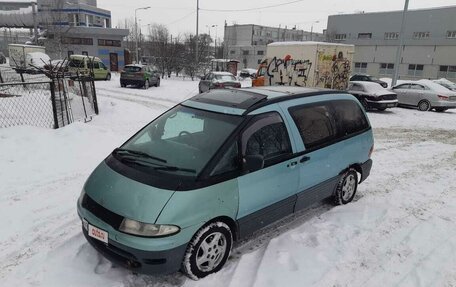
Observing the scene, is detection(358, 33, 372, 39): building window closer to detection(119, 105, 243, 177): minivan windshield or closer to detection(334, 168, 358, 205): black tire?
detection(334, 168, 358, 205): black tire

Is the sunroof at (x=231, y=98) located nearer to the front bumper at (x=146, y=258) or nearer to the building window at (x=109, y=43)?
the front bumper at (x=146, y=258)

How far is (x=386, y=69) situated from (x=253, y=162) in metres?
56.2

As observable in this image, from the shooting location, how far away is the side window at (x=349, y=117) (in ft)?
16.3

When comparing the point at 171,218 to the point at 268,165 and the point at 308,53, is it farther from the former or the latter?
the point at 308,53

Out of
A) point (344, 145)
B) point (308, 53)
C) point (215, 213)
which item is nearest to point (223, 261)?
point (215, 213)

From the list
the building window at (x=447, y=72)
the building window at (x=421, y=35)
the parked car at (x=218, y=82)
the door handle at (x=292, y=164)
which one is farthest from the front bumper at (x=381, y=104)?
the building window at (x=421, y=35)

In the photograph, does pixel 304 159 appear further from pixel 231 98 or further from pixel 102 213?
pixel 102 213

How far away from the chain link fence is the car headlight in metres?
6.30

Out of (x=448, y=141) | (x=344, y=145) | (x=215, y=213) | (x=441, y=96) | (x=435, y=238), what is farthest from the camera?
(x=441, y=96)

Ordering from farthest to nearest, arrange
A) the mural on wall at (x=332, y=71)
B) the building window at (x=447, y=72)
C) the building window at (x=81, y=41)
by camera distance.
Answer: the building window at (x=447, y=72) < the building window at (x=81, y=41) < the mural on wall at (x=332, y=71)

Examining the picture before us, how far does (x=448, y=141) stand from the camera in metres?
10.3

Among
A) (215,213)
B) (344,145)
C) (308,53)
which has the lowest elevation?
(215,213)

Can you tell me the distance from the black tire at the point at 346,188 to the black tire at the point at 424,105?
14151 millimetres

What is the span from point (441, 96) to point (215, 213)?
1698 centimetres
